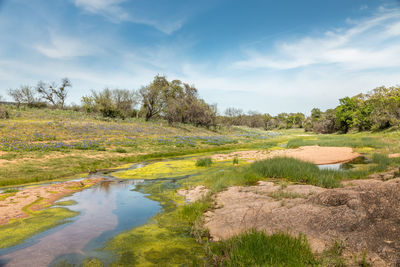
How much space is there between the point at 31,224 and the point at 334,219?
8.84m

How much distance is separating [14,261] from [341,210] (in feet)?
25.5

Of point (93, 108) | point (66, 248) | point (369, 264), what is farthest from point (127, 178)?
point (93, 108)

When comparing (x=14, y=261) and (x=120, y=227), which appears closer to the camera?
(x=14, y=261)

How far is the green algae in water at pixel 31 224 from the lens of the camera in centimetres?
594

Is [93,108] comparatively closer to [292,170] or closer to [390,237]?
[292,170]

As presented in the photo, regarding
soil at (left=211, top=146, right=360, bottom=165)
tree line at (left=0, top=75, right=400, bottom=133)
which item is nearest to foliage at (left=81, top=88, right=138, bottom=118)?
tree line at (left=0, top=75, right=400, bottom=133)

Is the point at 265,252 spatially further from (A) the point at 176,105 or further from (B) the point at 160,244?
(A) the point at 176,105

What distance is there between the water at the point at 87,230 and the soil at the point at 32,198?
0.84m

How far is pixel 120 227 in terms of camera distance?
6777 mm

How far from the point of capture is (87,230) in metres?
Answer: 6.48

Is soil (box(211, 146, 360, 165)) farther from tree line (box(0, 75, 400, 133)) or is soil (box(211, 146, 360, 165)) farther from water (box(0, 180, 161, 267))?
tree line (box(0, 75, 400, 133))

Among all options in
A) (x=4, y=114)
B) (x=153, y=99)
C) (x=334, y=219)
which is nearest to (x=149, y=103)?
(x=153, y=99)

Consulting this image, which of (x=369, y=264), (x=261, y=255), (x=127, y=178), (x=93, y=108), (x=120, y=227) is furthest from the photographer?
(x=93, y=108)

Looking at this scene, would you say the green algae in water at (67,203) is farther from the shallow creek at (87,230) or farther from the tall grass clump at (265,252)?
the tall grass clump at (265,252)
